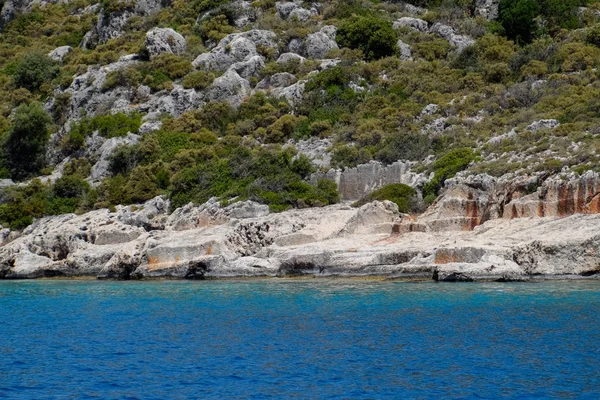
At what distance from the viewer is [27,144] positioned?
53750 millimetres

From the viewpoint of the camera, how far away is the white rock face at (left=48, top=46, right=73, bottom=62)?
6994 cm

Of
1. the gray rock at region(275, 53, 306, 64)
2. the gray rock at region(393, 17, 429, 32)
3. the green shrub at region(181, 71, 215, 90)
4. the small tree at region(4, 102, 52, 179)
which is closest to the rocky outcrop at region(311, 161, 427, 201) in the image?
the green shrub at region(181, 71, 215, 90)

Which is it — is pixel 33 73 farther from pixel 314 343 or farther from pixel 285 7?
pixel 314 343

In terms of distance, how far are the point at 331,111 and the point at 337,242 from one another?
21.6 m

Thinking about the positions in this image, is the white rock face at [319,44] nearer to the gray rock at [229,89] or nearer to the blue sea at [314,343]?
the gray rock at [229,89]

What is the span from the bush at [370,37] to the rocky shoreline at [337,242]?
2425cm

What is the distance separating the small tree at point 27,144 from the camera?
5400 centimetres

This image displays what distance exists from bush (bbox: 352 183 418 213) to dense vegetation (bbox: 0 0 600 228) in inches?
5.3

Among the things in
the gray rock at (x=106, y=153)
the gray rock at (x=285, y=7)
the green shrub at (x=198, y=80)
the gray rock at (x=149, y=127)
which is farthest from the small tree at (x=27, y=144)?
the gray rock at (x=285, y=7)

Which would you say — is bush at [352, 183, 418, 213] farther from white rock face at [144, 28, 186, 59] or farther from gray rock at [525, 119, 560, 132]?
white rock face at [144, 28, 186, 59]

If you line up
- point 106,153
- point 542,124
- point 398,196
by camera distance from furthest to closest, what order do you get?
point 106,153 < point 542,124 < point 398,196

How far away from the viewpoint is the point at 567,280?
84.2ft

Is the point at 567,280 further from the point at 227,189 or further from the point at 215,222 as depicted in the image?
the point at 227,189

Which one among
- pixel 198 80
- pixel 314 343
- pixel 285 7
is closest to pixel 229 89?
pixel 198 80
